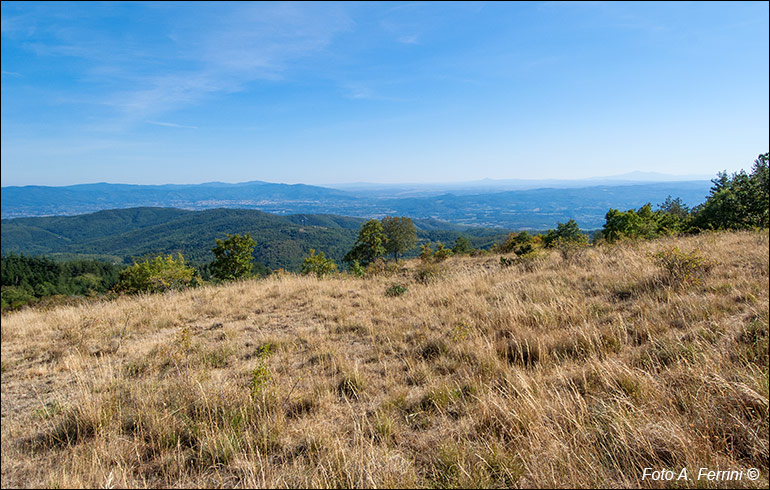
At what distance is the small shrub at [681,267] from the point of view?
4621mm

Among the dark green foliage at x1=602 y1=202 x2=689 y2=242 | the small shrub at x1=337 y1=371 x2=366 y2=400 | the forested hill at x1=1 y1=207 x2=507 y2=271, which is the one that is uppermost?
the dark green foliage at x1=602 y1=202 x2=689 y2=242

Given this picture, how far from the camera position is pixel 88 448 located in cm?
205

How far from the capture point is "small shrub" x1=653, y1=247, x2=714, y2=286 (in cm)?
462

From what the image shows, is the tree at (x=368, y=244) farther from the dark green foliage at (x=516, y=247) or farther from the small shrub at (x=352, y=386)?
the small shrub at (x=352, y=386)

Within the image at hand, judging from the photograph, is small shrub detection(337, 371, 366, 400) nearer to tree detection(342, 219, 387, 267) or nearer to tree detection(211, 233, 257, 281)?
tree detection(211, 233, 257, 281)

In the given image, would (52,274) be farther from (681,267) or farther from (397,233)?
(681,267)

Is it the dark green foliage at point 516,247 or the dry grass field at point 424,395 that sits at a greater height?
the dry grass field at point 424,395

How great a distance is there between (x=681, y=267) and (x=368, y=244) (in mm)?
31071

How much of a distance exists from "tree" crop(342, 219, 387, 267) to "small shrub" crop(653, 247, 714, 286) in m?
29.9

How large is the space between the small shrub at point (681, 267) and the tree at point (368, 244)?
2995cm

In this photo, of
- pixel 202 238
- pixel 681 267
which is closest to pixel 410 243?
pixel 681 267

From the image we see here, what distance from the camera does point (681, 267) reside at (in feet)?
16.0

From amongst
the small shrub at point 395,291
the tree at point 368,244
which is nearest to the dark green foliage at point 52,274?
the tree at point 368,244

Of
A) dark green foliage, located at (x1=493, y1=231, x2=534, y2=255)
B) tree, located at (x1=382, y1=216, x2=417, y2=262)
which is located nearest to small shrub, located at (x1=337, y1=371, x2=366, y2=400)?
dark green foliage, located at (x1=493, y1=231, x2=534, y2=255)
